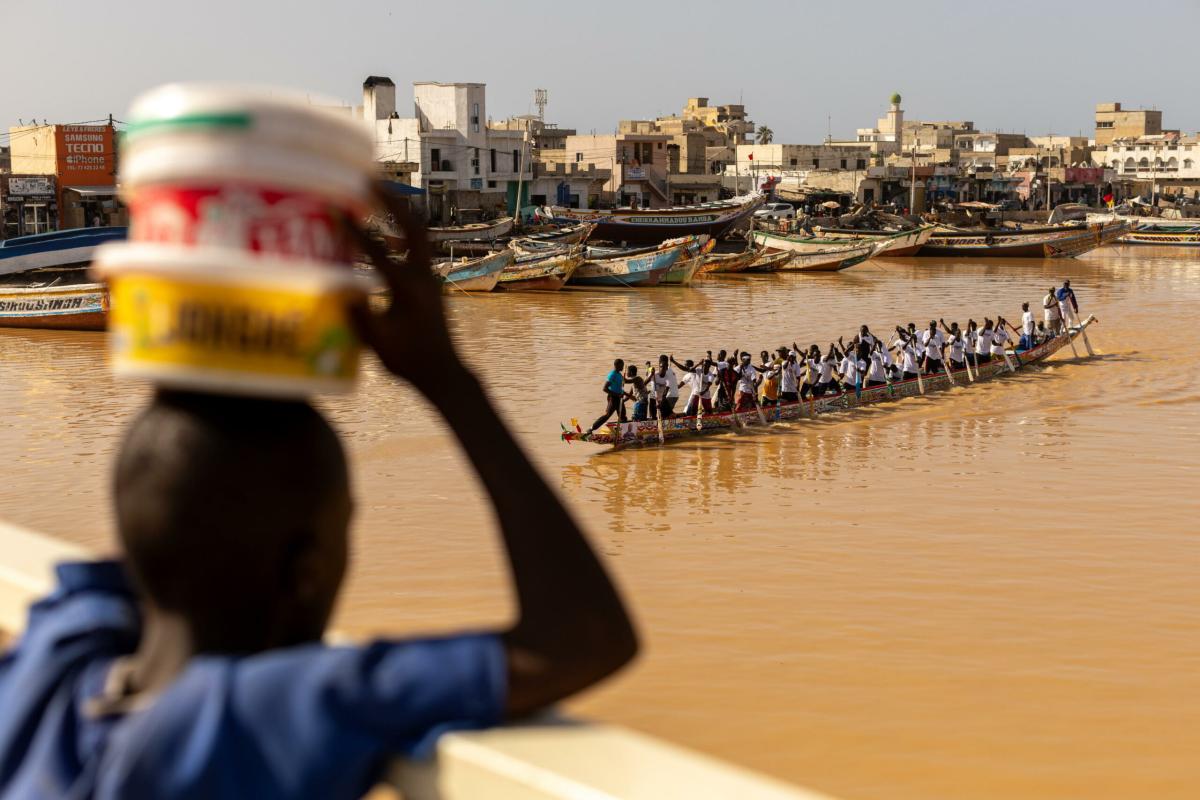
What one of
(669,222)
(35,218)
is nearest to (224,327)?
(35,218)

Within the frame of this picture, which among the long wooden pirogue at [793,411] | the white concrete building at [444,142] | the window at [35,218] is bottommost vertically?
the long wooden pirogue at [793,411]

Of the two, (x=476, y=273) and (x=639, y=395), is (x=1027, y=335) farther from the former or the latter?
(x=476, y=273)

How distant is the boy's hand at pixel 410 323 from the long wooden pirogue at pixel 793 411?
13010 millimetres

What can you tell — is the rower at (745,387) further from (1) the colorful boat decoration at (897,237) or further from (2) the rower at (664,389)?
(1) the colorful boat decoration at (897,237)

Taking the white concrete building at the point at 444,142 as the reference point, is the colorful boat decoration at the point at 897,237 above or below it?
below

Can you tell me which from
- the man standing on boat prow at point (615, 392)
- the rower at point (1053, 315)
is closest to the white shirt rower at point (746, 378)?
the man standing on boat prow at point (615, 392)

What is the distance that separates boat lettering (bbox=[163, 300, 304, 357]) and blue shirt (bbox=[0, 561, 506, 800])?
0.29m

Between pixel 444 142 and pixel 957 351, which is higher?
pixel 444 142

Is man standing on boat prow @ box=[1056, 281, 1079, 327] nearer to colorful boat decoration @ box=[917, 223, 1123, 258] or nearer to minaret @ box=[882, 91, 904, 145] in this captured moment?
colorful boat decoration @ box=[917, 223, 1123, 258]

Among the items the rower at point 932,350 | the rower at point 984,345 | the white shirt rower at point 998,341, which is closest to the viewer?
the rower at point 932,350

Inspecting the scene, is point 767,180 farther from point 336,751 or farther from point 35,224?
point 336,751

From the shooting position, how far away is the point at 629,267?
37688 mm

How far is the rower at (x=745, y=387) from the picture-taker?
52.3 feet

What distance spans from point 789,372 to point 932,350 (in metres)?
3.91
